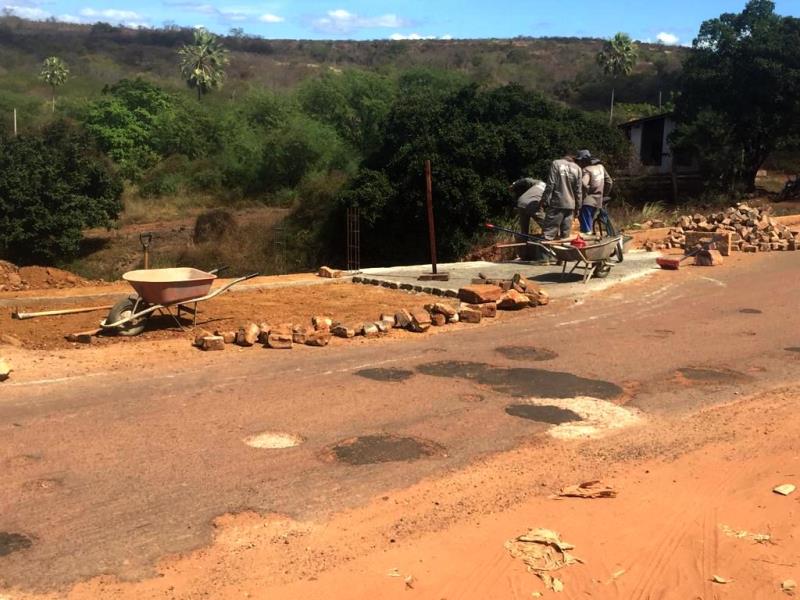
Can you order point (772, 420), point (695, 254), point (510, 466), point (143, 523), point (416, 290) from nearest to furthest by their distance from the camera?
point (143, 523) → point (510, 466) → point (772, 420) → point (416, 290) → point (695, 254)

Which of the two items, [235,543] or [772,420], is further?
[772,420]

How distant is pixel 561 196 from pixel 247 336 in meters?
7.04

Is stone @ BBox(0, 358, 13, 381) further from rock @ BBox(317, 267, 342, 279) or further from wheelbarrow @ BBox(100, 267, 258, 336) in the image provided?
rock @ BBox(317, 267, 342, 279)

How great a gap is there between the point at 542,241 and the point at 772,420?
6.46 metres

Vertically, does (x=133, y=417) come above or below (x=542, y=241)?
below

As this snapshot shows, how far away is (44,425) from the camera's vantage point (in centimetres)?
582

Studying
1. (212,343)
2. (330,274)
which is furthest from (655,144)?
(212,343)

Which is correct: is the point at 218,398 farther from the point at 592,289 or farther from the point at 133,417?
the point at 592,289

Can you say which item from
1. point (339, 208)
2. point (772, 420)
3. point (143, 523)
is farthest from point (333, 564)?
point (339, 208)

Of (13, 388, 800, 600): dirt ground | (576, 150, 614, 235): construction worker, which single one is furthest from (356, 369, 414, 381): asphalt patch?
(576, 150, 614, 235): construction worker

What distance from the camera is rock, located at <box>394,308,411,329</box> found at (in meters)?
9.51

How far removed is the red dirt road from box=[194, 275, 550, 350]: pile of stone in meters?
0.35

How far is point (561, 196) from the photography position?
13.6 meters

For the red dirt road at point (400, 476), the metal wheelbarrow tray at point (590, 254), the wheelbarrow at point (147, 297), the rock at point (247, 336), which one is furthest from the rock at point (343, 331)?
the metal wheelbarrow tray at point (590, 254)
